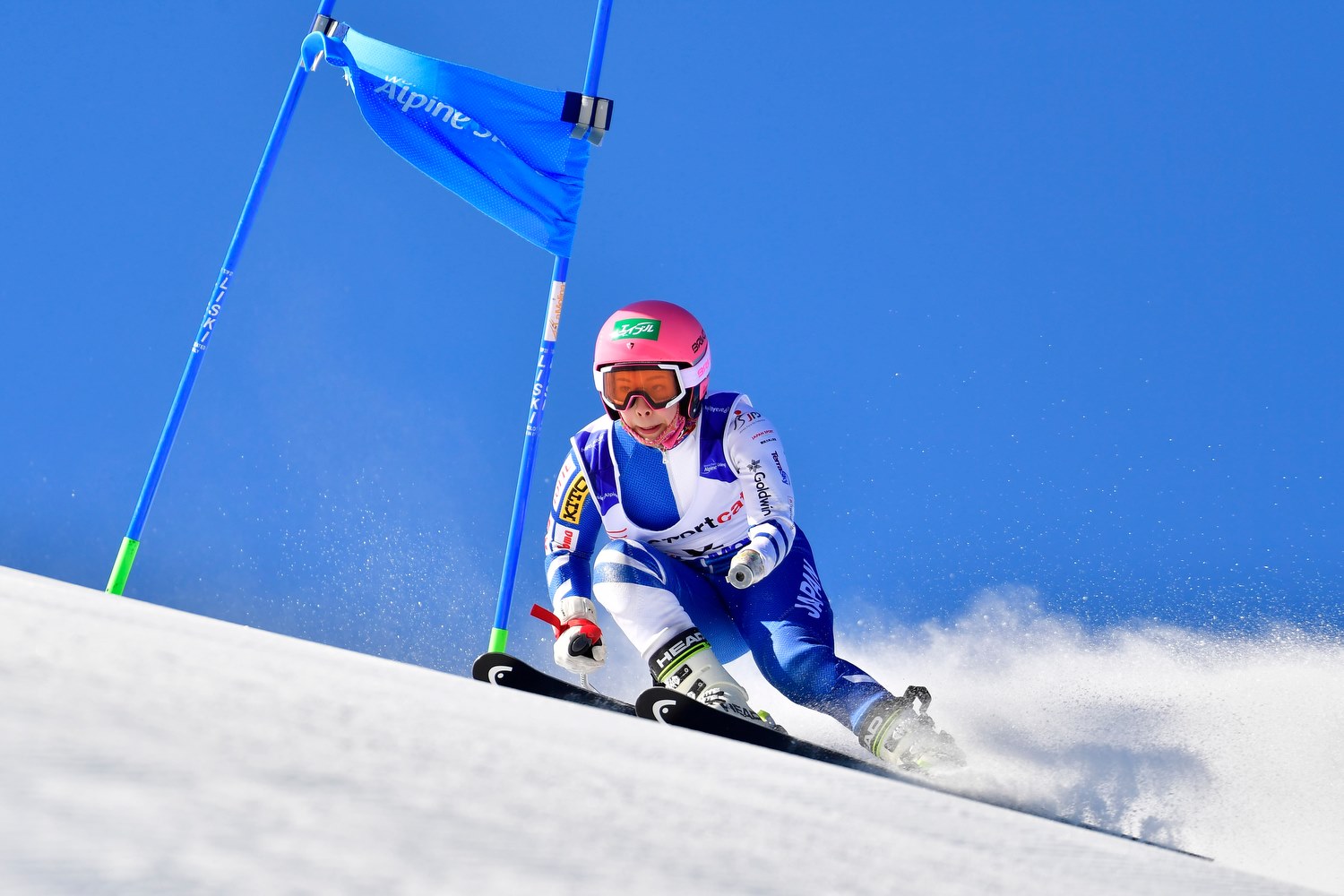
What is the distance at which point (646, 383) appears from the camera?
4.34 meters

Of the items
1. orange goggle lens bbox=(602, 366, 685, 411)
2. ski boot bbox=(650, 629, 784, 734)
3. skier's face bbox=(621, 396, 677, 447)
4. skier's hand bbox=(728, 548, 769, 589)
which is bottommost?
ski boot bbox=(650, 629, 784, 734)

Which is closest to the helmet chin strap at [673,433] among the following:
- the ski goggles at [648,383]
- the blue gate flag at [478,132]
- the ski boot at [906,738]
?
the ski goggles at [648,383]

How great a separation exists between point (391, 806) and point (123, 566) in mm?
5040

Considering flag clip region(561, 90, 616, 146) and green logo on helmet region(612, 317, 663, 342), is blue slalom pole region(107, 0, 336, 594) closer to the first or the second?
flag clip region(561, 90, 616, 146)

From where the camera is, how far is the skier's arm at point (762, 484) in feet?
13.1

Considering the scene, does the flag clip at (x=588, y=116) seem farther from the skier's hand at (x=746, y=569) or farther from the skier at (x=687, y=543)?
the skier's hand at (x=746, y=569)

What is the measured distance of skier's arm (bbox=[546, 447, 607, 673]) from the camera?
4387mm

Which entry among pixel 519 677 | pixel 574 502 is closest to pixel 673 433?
pixel 574 502

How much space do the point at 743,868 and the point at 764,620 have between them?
3.67m

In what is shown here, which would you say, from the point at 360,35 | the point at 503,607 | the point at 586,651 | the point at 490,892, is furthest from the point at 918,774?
the point at 360,35

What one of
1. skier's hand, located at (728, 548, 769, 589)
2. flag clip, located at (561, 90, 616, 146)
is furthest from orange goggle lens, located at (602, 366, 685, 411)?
flag clip, located at (561, 90, 616, 146)

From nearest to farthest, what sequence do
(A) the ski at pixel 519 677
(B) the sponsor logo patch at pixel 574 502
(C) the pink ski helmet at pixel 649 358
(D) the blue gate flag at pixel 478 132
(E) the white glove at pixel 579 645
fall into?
1. (A) the ski at pixel 519 677
2. (E) the white glove at pixel 579 645
3. (C) the pink ski helmet at pixel 649 358
4. (B) the sponsor logo patch at pixel 574 502
5. (D) the blue gate flag at pixel 478 132

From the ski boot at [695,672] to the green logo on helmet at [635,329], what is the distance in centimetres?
124

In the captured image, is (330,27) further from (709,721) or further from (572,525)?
(709,721)
